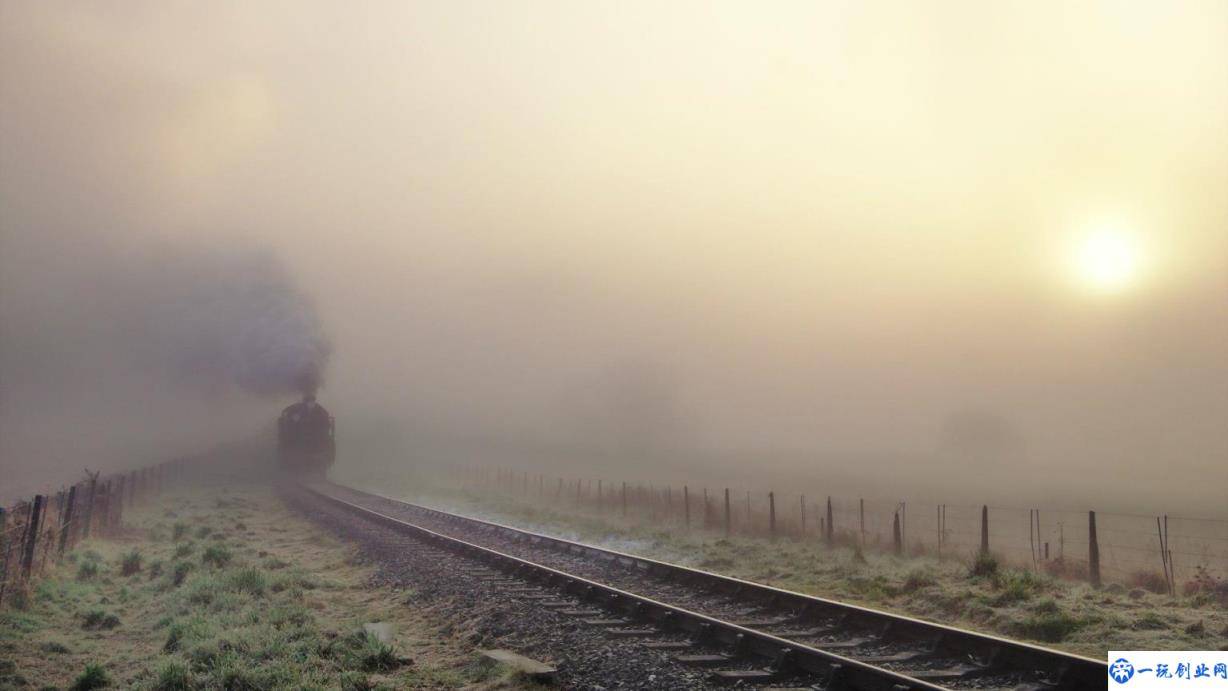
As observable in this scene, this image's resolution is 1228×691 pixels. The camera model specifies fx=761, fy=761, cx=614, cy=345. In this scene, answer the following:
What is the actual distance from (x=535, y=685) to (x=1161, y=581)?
43.9 feet

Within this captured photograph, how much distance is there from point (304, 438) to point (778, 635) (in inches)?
1964

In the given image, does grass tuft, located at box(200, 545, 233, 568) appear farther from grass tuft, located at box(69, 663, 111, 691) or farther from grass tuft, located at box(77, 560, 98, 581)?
grass tuft, located at box(69, 663, 111, 691)

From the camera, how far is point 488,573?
1570 cm

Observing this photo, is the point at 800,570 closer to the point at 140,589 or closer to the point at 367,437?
the point at 140,589

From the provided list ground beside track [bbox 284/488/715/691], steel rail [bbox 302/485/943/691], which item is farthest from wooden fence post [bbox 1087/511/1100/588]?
ground beside track [bbox 284/488/715/691]

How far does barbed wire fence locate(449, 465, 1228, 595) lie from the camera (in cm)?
1694

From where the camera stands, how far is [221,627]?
1165cm

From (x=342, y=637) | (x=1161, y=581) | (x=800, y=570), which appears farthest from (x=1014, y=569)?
(x=342, y=637)

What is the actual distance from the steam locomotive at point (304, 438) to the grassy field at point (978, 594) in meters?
37.3

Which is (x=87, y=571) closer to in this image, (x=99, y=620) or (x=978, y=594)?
(x=99, y=620)

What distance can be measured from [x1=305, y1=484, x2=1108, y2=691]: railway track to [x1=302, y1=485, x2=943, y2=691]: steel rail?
1 cm

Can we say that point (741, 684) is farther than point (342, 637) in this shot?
No

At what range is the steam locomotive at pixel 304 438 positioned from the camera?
2109 inches

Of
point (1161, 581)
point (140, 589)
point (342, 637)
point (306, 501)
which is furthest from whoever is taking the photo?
point (306, 501)
